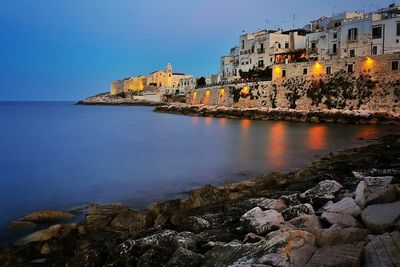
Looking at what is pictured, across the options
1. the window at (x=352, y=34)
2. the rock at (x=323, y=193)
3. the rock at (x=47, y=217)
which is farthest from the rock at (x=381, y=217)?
the window at (x=352, y=34)

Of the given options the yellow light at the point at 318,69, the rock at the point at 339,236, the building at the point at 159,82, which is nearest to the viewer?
the rock at the point at 339,236

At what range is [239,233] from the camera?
19.1ft

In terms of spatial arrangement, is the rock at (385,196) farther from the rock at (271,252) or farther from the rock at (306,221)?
the rock at (271,252)

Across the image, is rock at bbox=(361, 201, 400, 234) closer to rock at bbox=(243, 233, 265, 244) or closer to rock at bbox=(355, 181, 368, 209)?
rock at bbox=(355, 181, 368, 209)

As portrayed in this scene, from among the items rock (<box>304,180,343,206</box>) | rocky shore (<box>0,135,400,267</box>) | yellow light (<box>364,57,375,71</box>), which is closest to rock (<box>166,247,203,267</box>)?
rocky shore (<box>0,135,400,267</box>)

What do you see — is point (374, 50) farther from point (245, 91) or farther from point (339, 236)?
point (339, 236)

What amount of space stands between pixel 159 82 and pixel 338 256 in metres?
108

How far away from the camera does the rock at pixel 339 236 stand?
14.2ft

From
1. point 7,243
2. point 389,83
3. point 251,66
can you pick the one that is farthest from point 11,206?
point 251,66

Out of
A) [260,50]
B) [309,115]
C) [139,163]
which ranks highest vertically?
[260,50]

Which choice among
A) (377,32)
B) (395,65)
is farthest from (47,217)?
(377,32)

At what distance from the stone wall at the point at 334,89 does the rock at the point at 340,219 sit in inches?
1100

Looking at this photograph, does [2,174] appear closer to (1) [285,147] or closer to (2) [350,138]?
(1) [285,147]

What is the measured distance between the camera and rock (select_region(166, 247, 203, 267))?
4633 mm
